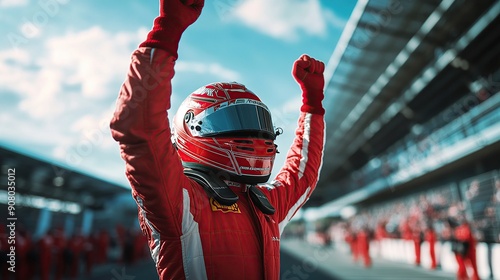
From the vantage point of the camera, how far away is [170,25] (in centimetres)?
101

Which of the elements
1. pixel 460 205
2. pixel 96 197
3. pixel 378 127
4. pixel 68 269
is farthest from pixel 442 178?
pixel 96 197

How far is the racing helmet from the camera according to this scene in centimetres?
133

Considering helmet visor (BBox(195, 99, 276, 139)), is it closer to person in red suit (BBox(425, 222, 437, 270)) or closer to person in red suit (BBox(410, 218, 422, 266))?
person in red suit (BBox(425, 222, 437, 270))

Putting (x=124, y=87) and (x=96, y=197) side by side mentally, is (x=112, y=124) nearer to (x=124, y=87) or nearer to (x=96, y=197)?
(x=124, y=87)

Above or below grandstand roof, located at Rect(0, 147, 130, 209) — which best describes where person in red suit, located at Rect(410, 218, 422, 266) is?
below

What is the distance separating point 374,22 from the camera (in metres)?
8.95

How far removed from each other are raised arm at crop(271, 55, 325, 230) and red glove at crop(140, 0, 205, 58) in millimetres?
903

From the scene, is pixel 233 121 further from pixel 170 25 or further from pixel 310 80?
pixel 310 80

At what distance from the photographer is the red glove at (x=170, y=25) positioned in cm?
100

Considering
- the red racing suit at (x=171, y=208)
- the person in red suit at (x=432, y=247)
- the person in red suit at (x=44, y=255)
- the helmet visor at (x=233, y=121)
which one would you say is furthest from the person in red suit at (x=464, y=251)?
the person in red suit at (x=44, y=255)

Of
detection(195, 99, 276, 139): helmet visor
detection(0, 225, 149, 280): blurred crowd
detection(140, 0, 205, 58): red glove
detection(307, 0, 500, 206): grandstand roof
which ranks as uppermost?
detection(307, 0, 500, 206): grandstand roof

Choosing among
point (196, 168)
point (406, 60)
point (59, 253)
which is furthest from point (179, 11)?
point (406, 60)

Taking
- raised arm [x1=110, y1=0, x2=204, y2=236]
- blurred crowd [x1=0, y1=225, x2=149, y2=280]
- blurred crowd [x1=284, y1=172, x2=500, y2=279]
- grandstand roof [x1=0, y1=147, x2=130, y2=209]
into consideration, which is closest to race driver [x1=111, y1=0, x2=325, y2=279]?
raised arm [x1=110, y1=0, x2=204, y2=236]

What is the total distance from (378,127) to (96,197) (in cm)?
1601
